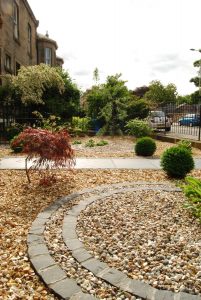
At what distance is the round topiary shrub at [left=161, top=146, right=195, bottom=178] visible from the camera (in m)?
6.12

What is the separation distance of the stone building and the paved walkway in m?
9.86

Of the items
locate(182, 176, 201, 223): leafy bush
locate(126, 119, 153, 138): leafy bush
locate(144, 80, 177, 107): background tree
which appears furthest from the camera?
locate(144, 80, 177, 107): background tree

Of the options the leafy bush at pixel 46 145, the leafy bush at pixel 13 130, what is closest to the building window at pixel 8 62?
the leafy bush at pixel 13 130

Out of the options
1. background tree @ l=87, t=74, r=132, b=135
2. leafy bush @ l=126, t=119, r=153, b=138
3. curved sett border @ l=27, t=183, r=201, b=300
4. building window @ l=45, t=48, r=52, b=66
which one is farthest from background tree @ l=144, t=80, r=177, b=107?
curved sett border @ l=27, t=183, r=201, b=300

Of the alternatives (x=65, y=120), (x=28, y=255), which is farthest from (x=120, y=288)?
(x=65, y=120)

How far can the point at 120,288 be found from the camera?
2.45 meters

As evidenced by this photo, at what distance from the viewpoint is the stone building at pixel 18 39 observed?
56.7ft

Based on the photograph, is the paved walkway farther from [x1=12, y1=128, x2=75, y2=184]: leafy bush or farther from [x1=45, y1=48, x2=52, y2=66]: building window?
[x1=45, y1=48, x2=52, y2=66]: building window

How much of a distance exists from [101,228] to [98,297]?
1257 mm

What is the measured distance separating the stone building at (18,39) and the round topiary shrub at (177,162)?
12.4 metres

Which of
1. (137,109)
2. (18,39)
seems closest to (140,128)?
(137,109)

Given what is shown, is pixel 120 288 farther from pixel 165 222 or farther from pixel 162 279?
pixel 165 222

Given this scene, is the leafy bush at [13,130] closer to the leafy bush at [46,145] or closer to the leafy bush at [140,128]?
the leafy bush at [140,128]

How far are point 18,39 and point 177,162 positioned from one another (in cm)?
1801
